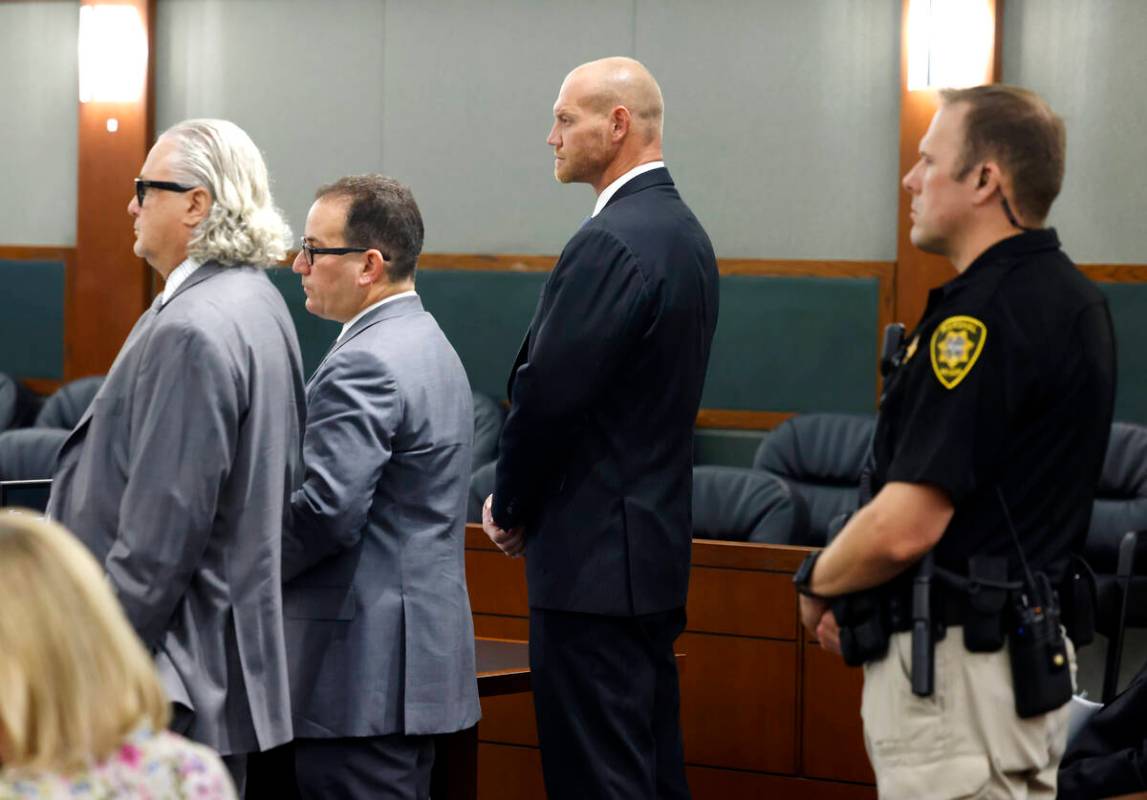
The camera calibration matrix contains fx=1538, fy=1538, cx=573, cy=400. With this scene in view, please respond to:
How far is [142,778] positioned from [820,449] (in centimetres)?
463

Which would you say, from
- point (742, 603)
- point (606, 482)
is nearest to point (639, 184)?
point (606, 482)

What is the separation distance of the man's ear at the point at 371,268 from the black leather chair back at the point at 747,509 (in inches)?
80.0

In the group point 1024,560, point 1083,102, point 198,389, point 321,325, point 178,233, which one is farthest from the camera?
point 321,325

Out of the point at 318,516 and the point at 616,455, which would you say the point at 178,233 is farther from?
the point at 616,455

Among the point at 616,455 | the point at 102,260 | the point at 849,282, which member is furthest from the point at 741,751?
the point at 102,260

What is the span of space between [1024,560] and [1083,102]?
15.5ft

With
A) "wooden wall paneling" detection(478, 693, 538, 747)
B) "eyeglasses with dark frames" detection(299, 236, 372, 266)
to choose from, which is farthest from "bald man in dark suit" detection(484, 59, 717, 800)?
"wooden wall paneling" detection(478, 693, 538, 747)

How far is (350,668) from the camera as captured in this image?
261 cm

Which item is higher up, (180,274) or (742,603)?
(180,274)

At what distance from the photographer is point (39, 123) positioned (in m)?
7.80

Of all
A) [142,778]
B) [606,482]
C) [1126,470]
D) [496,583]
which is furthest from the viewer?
[1126,470]

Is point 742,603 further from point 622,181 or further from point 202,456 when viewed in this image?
point 202,456

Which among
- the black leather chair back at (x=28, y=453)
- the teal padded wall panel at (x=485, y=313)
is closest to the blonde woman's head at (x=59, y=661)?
the black leather chair back at (x=28, y=453)

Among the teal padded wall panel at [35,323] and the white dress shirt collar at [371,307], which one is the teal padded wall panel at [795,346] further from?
the white dress shirt collar at [371,307]
